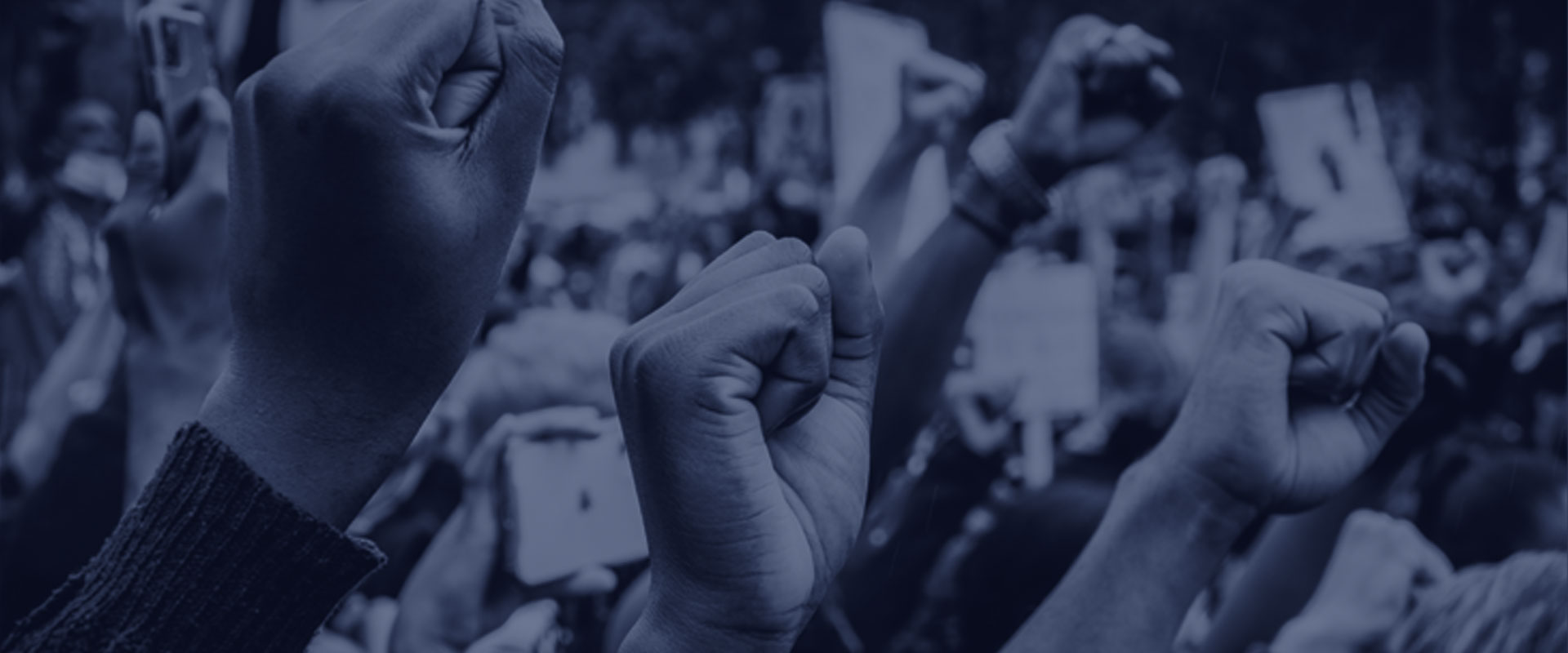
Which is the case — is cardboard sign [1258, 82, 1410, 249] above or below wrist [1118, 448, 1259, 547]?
below

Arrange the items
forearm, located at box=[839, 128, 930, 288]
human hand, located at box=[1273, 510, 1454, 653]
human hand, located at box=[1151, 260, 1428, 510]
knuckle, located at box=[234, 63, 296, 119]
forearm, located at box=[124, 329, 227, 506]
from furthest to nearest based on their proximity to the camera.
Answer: forearm, located at box=[839, 128, 930, 288]
human hand, located at box=[1273, 510, 1454, 653]
forearm, located at box=[124, 329, 227, 506]
human hand, located at box=[1151, 260, 1428, 510]
knuckle, located at box=[234, 63, 296, 119]

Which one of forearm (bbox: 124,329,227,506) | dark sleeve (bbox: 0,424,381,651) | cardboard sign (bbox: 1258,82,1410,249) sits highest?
dark sleeve (bbox: 0,424,381,651)

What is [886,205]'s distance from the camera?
2.90m

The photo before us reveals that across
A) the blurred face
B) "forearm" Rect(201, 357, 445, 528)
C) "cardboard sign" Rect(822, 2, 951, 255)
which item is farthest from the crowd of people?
the blurred face

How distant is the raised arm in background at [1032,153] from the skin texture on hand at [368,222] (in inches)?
51.5

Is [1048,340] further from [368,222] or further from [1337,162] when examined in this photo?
[368,222]

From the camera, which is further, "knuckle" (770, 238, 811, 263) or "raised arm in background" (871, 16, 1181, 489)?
"raised arm in background" (871, 16, 1181, 489)

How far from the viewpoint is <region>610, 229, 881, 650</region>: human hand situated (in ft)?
3.90

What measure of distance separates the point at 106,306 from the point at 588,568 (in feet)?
5.33

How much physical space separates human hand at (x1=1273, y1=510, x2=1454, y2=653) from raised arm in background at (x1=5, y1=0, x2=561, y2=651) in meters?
1.48

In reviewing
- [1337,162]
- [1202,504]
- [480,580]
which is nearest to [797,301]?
[1202,504]

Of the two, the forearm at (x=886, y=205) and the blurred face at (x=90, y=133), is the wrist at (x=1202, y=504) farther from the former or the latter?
the blurred face at (x=90, y=133)

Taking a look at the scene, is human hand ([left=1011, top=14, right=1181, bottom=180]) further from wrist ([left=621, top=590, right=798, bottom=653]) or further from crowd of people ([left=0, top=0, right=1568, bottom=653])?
wrist ([left=621, top=590, right=798, bottom=653])

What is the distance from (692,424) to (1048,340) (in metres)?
3.76
